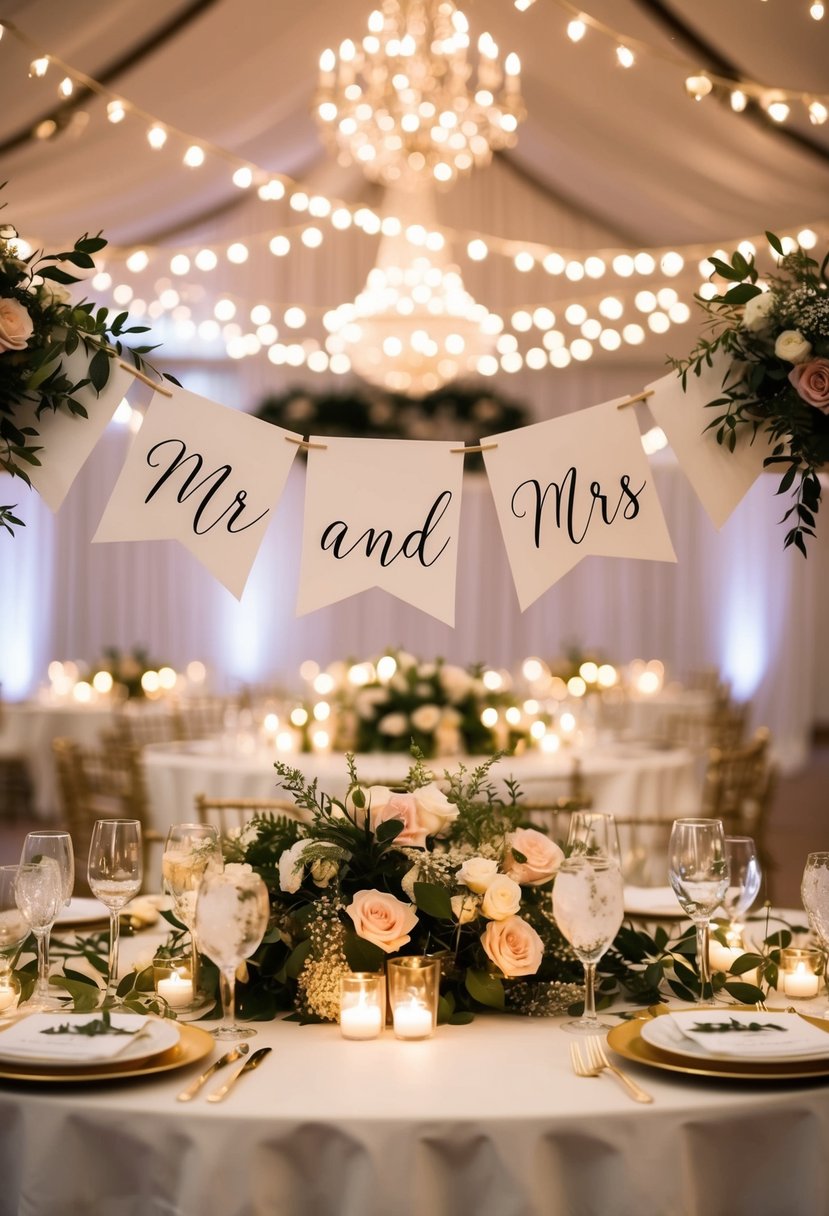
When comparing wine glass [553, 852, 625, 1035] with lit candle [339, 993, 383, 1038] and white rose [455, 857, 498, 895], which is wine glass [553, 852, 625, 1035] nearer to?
white rose [455, 857, 498, 895]

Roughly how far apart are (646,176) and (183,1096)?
618 centimetres

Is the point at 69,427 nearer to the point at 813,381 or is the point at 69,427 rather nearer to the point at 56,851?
the point at 56,851

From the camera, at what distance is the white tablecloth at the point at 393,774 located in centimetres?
498

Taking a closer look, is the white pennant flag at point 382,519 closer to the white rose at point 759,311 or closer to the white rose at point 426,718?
the white rose at point 759,311

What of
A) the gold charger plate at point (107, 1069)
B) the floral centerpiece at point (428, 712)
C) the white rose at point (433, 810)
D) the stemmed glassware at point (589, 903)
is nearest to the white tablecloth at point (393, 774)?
the floral centerpiece at point (428, 712)

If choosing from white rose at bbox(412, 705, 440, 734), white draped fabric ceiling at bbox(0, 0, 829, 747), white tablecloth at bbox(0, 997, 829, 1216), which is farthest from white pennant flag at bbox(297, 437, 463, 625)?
white draped fabric ceiling at bbox(0, 0, 829, 747)

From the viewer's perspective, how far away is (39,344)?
2.30 m

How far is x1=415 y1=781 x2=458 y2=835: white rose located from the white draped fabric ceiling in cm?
369

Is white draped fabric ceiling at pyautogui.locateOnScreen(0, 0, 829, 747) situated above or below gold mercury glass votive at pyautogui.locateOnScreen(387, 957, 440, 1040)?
above

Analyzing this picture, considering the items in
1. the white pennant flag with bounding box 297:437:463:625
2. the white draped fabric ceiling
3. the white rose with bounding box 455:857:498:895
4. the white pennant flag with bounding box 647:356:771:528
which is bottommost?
the white rose with bounding box 455:857:498:895

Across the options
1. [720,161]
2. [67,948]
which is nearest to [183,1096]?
[67,948]

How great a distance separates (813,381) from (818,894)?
0.90 meters

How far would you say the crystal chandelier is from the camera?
5652 millimetres

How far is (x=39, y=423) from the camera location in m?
2.38
